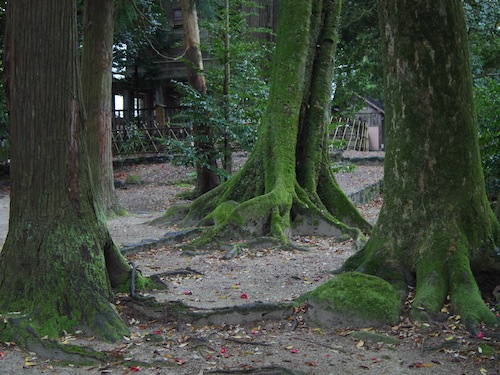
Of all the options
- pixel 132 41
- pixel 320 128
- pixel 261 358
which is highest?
pixel 132 41

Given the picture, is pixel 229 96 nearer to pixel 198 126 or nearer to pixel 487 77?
pixel 198 126

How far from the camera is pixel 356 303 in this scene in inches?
239

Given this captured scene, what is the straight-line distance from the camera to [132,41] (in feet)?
90.5

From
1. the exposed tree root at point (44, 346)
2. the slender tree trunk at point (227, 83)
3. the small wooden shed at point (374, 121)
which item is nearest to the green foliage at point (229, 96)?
the slender tree trunk at point (227, 83)

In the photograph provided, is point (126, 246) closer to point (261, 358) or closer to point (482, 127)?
point (261, 358)

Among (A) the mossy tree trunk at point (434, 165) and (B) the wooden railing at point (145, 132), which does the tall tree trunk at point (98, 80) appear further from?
(B) the wooden railing at point (145, 132)

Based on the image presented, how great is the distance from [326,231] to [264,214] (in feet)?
3.65

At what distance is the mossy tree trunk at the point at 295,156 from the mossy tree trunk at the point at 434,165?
378 centimetres

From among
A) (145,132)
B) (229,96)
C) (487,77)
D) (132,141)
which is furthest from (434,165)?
(145,132)

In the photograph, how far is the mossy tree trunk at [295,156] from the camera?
1055 centimetres

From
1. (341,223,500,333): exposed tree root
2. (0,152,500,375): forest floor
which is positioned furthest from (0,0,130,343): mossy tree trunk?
(341,223,500,333): exposed tree root

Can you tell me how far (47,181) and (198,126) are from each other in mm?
10880

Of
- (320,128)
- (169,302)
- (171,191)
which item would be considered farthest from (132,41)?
(169,302)

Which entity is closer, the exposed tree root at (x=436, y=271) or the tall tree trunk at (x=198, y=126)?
the exposed tree root at (x=436, y=271)
